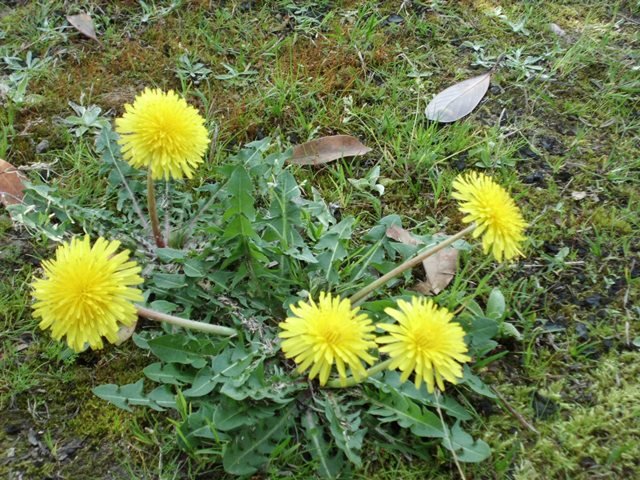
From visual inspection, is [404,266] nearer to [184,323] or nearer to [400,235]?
[400,235]

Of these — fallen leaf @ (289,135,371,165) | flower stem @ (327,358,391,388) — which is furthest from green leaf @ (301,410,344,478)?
fallen leaf @ (289,135,371,165)

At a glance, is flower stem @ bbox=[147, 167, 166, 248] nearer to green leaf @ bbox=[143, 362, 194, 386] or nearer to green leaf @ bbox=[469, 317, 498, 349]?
green leaf @ bbox=[143, 362, 194, 386]

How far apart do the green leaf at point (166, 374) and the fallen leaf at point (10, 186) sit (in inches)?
40.8

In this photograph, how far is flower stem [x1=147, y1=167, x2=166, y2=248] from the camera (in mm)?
2080

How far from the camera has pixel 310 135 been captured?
9.12 feet

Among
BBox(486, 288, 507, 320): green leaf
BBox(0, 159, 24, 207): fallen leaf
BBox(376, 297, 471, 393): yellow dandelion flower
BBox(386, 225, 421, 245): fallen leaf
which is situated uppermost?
BBox(0, 159, 24, 207): fallen leaf

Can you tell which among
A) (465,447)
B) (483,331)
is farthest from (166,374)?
(483,331)

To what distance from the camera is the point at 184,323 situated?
1.89 m

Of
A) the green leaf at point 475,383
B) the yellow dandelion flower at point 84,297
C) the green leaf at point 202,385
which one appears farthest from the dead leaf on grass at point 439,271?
the yellow dandelion flower at point 84,297

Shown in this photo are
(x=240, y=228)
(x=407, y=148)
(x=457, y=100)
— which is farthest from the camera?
(x=457, y=100)

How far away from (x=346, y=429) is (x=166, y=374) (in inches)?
24.8

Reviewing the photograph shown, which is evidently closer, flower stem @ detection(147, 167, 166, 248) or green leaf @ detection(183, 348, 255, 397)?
green leaf @ detection(183, 348, 255, 397)

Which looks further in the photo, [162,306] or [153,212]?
[153,212]

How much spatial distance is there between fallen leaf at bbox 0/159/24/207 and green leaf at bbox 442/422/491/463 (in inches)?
76.6
